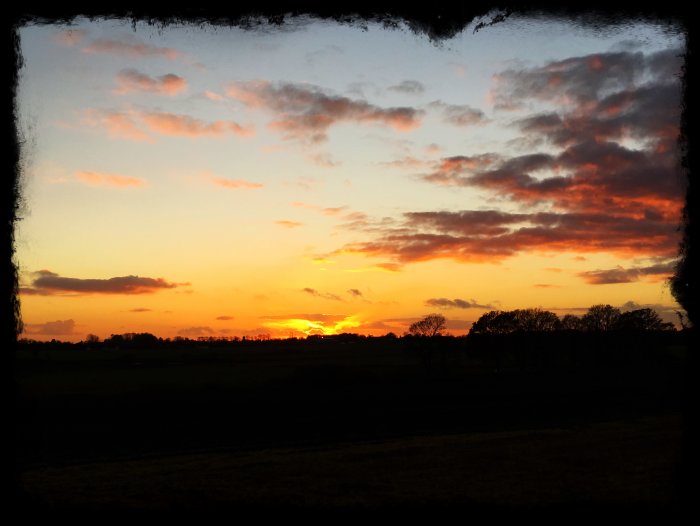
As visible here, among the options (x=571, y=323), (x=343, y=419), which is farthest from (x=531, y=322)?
(x=343, y=419)

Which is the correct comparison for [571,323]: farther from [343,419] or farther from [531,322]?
[343,419]

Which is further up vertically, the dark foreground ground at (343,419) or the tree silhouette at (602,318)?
the tree silhouette at (602,318)

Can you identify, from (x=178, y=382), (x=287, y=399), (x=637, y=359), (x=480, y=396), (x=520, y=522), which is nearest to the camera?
(x=520, y=522)

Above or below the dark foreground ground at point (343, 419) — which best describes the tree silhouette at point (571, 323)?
above

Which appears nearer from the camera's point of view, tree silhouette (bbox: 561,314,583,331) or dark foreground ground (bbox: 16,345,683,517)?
dark foreground ground (bbox: 16,345,683,517)

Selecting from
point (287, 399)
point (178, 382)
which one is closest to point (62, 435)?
point (287, 399)

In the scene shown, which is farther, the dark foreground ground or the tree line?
the tree line

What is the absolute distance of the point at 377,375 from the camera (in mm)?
41906

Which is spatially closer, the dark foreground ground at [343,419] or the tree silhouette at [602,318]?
the dark foreground ground at [343,419]

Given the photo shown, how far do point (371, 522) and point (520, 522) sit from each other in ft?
1.39

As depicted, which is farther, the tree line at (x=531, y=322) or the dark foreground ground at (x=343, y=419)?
the tree line at (x=531, y=322)

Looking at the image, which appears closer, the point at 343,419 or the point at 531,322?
the point at 343,419

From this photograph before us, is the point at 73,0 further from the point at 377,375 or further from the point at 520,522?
the point at 377,375

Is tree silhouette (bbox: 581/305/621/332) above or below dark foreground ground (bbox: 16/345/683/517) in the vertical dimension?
above
